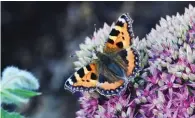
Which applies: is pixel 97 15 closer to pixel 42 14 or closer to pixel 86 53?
pixel 42 14

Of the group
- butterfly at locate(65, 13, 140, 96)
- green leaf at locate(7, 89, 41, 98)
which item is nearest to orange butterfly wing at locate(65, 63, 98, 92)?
butterfly at locate(65, 13, 140, 96)

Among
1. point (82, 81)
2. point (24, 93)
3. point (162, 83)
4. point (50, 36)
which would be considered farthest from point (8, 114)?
point (162, 83)

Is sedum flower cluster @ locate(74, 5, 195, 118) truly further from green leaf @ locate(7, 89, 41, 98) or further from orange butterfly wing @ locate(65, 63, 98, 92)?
green leaf @ locate(7, 89, 41, 98)

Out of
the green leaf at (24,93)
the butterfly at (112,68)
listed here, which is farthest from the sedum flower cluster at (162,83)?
the green leaf at (24,93)

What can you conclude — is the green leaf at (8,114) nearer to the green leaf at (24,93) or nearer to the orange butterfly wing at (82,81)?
the green leaf at (24,93)

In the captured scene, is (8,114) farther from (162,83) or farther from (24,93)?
(162,83)

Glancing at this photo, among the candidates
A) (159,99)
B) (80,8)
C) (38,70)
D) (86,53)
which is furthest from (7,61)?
(159,99)
